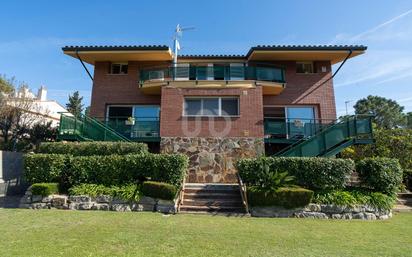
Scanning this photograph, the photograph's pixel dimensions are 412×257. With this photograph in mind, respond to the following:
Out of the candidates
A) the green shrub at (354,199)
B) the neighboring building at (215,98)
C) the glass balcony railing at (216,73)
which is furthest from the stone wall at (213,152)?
the green shrub at (354,199)

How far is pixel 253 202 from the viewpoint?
10.2 m

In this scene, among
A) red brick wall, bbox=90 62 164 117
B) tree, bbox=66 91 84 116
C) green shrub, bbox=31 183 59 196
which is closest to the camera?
green shrub, bbox=31 183 59 196

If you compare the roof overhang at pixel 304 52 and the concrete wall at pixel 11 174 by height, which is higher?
the roof overhang at pixel 304 52

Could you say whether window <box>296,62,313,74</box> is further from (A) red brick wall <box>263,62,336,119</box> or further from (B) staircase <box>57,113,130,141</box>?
(B) staircase <box>57,113,130,141</box>

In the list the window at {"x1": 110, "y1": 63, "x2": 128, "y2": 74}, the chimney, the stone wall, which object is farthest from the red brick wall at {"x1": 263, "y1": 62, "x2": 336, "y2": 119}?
the chimney

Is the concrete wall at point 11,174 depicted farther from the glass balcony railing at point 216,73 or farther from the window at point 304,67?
the window at point 304,67

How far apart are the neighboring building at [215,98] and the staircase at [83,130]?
1544 mm

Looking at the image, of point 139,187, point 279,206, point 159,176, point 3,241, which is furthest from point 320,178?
point 3,241

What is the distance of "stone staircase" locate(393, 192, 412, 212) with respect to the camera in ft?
38.7

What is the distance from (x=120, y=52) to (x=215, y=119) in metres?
7.93

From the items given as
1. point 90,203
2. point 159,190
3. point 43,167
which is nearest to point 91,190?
point 90,203

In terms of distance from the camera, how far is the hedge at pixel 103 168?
11.1 meters

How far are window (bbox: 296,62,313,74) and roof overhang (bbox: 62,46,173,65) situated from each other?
29.7 feet

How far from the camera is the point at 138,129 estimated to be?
16.3 m
